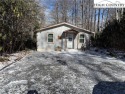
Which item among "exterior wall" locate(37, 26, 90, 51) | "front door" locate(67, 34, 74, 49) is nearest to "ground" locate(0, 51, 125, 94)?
"exterior wall" locate(37, 26, 90, 51)

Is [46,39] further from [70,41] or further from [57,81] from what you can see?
[57,81]

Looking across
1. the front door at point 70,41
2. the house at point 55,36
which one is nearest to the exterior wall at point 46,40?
the house at point 55,36

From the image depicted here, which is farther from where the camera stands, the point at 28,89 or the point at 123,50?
the point at 123,50

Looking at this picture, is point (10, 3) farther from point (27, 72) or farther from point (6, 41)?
point (27, 72)

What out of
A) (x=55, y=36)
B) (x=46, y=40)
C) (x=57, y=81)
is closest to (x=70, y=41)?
(x=55, y=36)

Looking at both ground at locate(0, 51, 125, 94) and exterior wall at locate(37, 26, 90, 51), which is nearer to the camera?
ground at locate(0, 51, 125, 94)

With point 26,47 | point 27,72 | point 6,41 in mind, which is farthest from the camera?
point 26,47

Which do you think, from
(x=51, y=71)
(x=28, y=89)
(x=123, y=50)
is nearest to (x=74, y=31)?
(x=123, y=50)

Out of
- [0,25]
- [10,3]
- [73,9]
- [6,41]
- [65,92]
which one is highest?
[73,9]

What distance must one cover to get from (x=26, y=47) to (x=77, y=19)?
1968 centimetres

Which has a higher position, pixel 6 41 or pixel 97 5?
pixel 97 5

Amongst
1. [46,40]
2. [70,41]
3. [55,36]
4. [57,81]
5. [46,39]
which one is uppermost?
[55,36]

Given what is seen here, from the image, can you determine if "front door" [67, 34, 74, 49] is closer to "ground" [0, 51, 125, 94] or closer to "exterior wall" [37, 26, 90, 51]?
"exterior wall" [37, 26, 90, 51]

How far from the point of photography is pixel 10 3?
14.0 m
